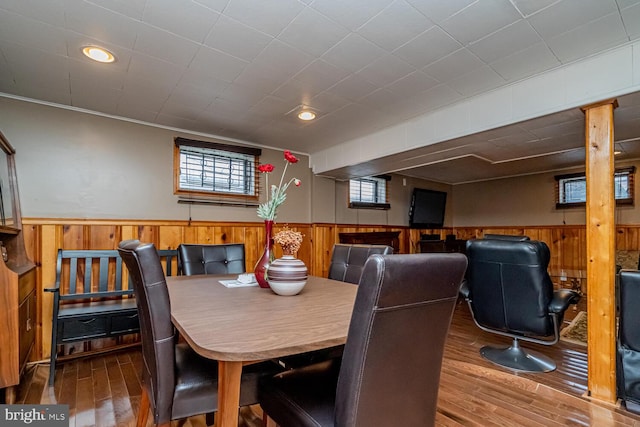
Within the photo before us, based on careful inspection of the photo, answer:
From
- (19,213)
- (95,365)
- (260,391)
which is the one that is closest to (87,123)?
(19,213)

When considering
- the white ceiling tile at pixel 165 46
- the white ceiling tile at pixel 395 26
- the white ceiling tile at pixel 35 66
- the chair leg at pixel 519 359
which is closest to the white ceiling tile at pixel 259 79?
the white ceiling tile at pixel 165 46

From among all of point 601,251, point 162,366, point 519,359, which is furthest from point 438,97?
point 162,366

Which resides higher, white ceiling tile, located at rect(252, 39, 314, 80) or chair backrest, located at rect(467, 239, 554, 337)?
white ceiling tile, located at rect(252, 39, 314, 80)

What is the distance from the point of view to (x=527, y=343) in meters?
3.16

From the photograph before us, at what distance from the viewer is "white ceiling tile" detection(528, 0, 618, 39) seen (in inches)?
63.4

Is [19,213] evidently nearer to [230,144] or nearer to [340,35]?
[230,144]

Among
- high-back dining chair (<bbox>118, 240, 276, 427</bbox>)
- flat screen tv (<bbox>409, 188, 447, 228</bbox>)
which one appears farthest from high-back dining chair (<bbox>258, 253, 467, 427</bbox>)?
flat screen tv (<bbox>409, 188, 447, 228</bbox>)

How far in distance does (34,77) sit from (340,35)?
2.28 meters

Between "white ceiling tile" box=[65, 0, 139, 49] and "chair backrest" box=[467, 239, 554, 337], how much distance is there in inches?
114

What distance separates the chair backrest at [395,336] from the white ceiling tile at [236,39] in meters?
1.63

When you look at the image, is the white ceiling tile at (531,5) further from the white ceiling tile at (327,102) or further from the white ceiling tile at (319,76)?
the white ceiling tile at (327,102)

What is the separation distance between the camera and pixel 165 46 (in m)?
1.98

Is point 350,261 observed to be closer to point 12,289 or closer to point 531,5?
point 531,5

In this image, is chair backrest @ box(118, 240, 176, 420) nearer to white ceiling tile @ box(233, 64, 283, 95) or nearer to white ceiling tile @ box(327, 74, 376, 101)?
white ceiling tile @ box(233, 64, 283, 95)
